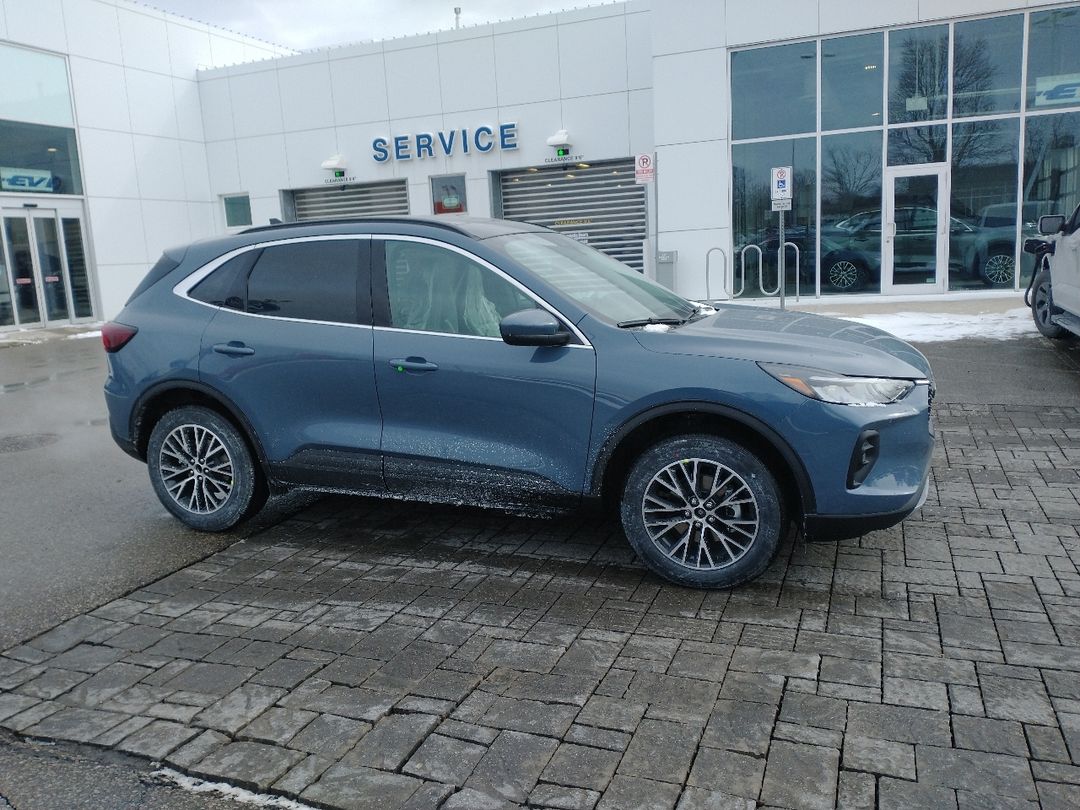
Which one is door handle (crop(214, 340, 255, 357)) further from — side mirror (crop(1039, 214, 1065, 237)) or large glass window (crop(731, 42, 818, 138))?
large glass window (crop(731, 42, 818, 138))

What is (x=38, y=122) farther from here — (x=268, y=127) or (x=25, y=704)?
(x=25, y=704)

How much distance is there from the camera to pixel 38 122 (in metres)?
20.2

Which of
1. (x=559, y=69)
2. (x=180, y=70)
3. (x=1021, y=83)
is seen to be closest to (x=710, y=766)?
(x=1021, y=83)

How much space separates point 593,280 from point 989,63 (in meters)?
15.2

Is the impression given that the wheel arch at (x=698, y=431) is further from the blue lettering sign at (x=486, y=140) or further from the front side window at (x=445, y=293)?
the blue lettering sign at (x=486, y=140)

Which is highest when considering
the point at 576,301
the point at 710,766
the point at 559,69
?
the point at 559,69

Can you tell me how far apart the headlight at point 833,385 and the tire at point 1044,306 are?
8.45m

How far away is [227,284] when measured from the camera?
210 inches

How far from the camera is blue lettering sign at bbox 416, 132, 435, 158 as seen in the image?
2145 centimetres

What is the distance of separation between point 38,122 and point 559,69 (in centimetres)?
1182

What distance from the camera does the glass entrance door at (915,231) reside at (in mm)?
17141

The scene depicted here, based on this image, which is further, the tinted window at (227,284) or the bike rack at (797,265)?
the bike rack at (797,265)

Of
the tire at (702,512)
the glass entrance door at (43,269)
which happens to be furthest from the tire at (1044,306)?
the glass entrance door at (43,269)

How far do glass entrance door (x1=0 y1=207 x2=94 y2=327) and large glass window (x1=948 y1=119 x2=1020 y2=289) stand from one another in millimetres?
19485
